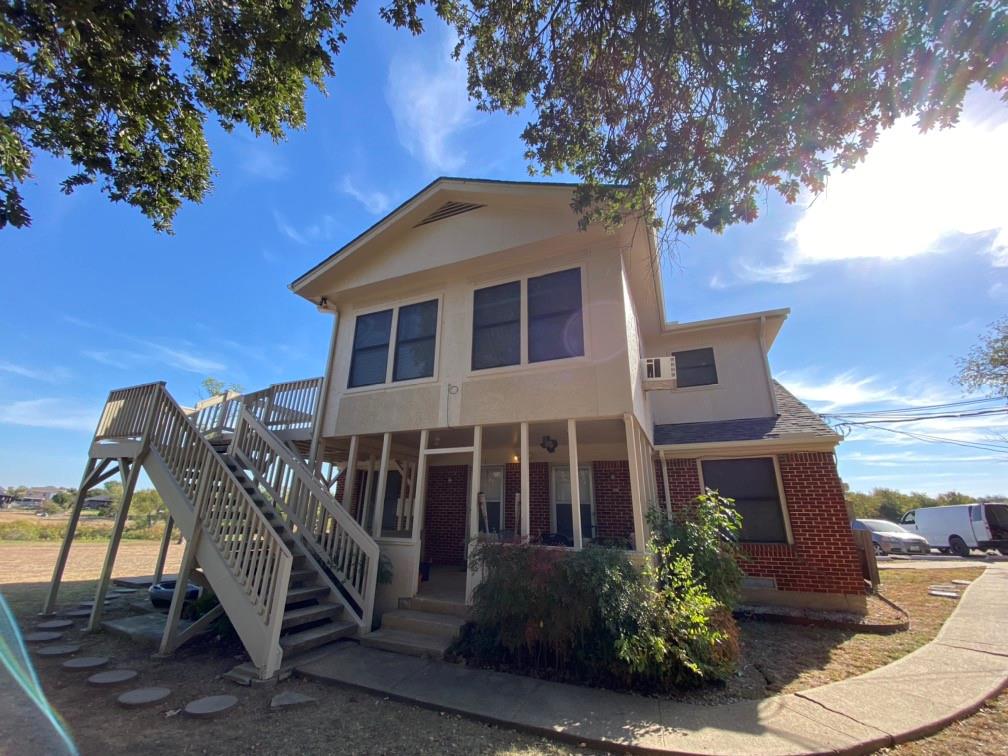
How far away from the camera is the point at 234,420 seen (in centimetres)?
948

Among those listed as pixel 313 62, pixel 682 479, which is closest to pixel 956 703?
pixel 682 479

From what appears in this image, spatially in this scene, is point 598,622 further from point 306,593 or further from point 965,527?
point 965,527

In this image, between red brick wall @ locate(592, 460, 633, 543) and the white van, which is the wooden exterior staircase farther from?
the white van

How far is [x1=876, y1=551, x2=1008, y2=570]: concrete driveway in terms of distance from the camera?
47.5 ft

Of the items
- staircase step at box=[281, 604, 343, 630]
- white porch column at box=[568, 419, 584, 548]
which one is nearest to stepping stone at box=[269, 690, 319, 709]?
staircase step at box=[281, 604, 343, 630]

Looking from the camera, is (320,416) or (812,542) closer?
(812,542)

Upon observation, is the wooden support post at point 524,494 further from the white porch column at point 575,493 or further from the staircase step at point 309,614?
the staircase step at point 309,614

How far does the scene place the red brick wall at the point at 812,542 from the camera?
7.56 m

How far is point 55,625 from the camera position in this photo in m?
6.89

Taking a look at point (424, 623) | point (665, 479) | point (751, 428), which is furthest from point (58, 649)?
point (751, 428)

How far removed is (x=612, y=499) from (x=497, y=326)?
4.87 meters

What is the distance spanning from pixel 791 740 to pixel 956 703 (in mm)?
2034

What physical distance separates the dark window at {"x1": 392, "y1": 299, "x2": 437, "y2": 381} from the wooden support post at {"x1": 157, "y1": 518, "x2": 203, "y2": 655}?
389cm

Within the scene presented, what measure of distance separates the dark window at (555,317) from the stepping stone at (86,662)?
701 cm
